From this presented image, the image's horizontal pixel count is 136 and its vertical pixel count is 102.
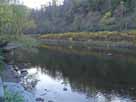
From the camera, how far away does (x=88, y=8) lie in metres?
117

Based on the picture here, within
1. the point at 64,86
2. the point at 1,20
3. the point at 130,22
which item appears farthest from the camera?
the point at 130,22

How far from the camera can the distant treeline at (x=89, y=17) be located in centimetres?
9358

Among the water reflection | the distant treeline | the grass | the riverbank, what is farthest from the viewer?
the distant treeline

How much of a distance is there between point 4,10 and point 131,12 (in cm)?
6337

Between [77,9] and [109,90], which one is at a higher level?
[77,9]

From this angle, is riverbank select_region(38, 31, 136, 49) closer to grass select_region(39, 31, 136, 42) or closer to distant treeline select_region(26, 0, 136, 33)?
grass select_region(39, 31, 136, 42)

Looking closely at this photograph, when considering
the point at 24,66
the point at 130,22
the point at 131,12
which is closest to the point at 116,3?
the point at 131,12

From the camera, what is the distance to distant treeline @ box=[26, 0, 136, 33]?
9358 cm

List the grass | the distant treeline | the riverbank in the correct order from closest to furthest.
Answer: the riverbank < the grass < the distant treeline

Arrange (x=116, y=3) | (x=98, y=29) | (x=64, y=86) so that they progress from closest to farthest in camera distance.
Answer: (x=64, y=86)
(x=98, y=29)
(x=116, y=3)

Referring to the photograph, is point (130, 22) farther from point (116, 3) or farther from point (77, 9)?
point (77, 9)

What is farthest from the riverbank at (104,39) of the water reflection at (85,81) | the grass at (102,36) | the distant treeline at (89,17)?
the water reflection at (85,81)

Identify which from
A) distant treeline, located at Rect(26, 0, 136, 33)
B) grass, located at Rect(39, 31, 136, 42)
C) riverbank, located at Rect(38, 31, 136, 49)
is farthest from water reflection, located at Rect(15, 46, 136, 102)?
distant treeline, located at Rect(26, 0, 136, 33)

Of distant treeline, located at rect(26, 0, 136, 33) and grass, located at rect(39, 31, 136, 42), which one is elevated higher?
distant treeline, located at rect(26, 0, 136, 33)
